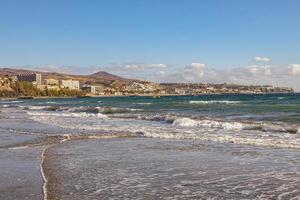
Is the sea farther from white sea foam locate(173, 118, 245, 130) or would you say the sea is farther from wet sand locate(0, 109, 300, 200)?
white sea foam locate(173, 118, 245, 130)

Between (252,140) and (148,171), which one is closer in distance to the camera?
(148,171)

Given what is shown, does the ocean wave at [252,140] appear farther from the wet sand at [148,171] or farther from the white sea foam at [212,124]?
the white sea foam at [212,124]

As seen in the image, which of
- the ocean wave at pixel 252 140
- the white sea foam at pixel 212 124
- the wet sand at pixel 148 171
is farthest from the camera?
the white sea foam at pixel 212 124

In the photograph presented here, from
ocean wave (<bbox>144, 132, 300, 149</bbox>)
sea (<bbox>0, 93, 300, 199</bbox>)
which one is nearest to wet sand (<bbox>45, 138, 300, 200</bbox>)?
sea (<bbox>0, 93, 300, 199</bbox>)

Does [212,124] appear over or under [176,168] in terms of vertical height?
under

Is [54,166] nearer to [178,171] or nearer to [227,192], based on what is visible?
[178,171]

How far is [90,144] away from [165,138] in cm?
393

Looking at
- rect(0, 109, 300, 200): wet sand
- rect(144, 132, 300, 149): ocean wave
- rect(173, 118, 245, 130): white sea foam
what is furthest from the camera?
rect(173, 118, 245, 130): white sea foam

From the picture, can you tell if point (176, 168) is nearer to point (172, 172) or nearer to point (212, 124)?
point (172, 172)

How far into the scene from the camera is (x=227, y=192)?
9914mm

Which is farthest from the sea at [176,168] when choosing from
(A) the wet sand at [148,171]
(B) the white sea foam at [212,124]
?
(B) the white sea foam at [212,124]

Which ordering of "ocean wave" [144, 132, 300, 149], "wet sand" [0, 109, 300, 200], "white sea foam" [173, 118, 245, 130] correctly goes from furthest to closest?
"white sea foam" [173, 118, 245, 130], "ocean wave" [144, 132, 300, 149], "wet sand" [0, 109, 300, 200]

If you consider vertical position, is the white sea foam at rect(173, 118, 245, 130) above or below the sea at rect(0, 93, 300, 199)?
below

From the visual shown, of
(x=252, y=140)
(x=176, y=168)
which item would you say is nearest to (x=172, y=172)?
(x=176, y=168)
